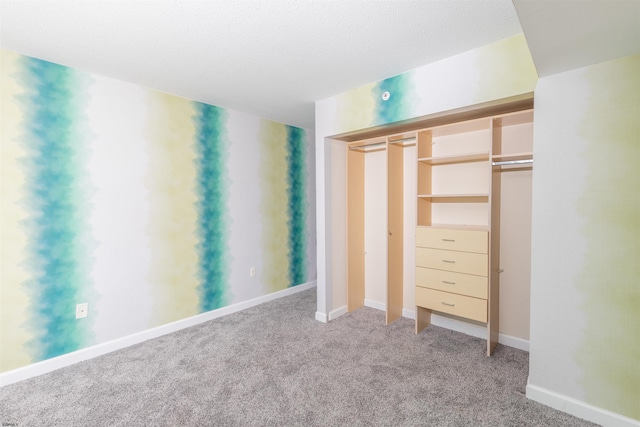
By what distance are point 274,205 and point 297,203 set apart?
16.6 inches

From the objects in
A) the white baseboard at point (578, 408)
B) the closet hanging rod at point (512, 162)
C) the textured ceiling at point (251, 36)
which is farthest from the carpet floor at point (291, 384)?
the textured ceiling at point (251, 36)

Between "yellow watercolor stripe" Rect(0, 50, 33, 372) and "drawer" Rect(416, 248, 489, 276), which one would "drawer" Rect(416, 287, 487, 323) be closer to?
"drawer" Rect(416, 248, 489, 276)

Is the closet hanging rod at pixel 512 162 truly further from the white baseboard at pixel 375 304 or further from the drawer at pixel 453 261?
the white baseboard at pixel 375 304

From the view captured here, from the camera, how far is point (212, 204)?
331cm

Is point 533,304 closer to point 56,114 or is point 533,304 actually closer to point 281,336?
point 281,336

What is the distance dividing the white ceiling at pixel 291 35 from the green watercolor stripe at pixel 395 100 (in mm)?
92

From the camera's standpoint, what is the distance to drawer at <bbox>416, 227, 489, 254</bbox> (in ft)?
7.91

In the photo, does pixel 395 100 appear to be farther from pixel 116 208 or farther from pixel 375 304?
pixel 116 208

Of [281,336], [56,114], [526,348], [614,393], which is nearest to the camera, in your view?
[614,393]

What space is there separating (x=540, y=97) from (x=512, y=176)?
934 millimetres

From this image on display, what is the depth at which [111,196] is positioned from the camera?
259 centimetres

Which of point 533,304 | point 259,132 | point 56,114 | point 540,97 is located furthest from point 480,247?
point 56,114

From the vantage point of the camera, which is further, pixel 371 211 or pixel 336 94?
pixel 371 211

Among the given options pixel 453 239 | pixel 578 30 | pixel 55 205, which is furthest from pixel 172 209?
pixel 578 30
